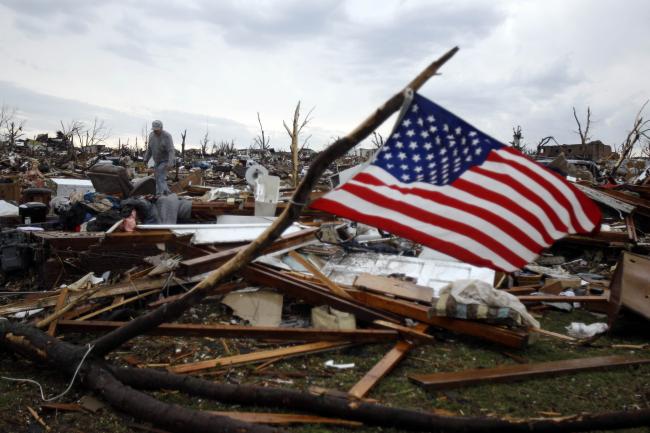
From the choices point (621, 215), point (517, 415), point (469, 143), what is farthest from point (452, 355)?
point (621, 215)

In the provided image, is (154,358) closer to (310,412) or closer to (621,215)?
(310,412)

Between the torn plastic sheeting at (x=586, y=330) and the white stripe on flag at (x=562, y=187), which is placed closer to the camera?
the white stripe on flag at (x=562, y=187)

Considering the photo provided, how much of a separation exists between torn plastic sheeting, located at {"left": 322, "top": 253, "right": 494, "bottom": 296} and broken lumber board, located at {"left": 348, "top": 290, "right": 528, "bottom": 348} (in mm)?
882

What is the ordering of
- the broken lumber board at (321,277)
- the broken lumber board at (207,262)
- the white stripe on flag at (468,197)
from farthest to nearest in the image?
the broken lumber board at (321,277) < the broken lumber board at (207,262) < the white stripe on flag at (468,197)

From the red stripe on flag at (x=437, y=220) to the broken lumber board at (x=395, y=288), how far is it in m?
2.73

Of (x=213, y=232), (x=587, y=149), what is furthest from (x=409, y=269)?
(x=587, y=149)

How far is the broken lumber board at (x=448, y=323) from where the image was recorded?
4734 mm

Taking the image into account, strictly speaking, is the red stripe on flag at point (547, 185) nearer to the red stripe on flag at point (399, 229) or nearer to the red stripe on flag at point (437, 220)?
the red stripe on flag at point (437, 220)

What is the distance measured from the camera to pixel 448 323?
16.5 ft

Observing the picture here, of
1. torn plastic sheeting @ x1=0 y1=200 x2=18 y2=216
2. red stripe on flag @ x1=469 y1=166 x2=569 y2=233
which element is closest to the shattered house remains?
red stripe on flag @ x1=469 y1=166 x2=569 y2=233

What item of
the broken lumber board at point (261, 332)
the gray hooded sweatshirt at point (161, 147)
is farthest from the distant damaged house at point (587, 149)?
the broken lumber board at point (261, 332)

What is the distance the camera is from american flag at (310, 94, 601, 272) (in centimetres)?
266

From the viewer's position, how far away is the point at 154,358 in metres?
4.37

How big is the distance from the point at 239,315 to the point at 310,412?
2.33 m
